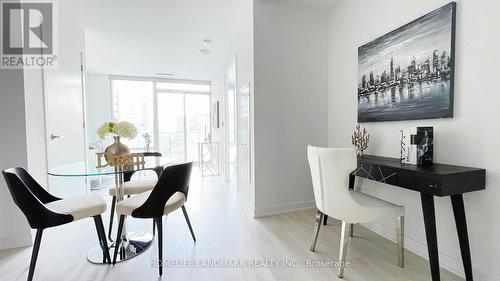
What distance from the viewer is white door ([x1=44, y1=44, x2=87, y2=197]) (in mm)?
2404

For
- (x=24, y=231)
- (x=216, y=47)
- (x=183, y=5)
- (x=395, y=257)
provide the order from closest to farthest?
(x=395, y=257) → (x=24, y=231) → (x=183, y=5) → (x=216, y=47)

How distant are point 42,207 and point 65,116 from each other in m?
1.75

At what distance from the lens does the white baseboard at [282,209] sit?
8.94 ft

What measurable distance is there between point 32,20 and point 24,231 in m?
2.00

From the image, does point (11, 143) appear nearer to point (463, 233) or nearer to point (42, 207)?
point (42, 207)

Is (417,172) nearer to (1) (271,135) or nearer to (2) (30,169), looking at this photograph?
(1) (271,135)

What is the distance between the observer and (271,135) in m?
2.78

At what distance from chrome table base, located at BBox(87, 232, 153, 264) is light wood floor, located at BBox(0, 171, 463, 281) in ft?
0.20

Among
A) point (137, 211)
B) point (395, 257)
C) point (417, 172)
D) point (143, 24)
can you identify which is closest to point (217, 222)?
point (137, 211)

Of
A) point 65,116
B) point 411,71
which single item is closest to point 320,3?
point 411,71

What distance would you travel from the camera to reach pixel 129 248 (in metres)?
1.95

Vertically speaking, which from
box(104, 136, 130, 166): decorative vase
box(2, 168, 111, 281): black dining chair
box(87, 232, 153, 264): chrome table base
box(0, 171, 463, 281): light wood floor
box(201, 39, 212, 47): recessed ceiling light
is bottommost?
box(0, 171, 463, 281): light wood floor

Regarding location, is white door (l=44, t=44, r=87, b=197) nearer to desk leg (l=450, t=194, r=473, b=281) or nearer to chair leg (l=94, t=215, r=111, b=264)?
chair leg (l=94, t=215, r=111, b=264)

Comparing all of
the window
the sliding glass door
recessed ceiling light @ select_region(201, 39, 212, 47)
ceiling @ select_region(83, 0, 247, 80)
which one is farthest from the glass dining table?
the sliding glass door
